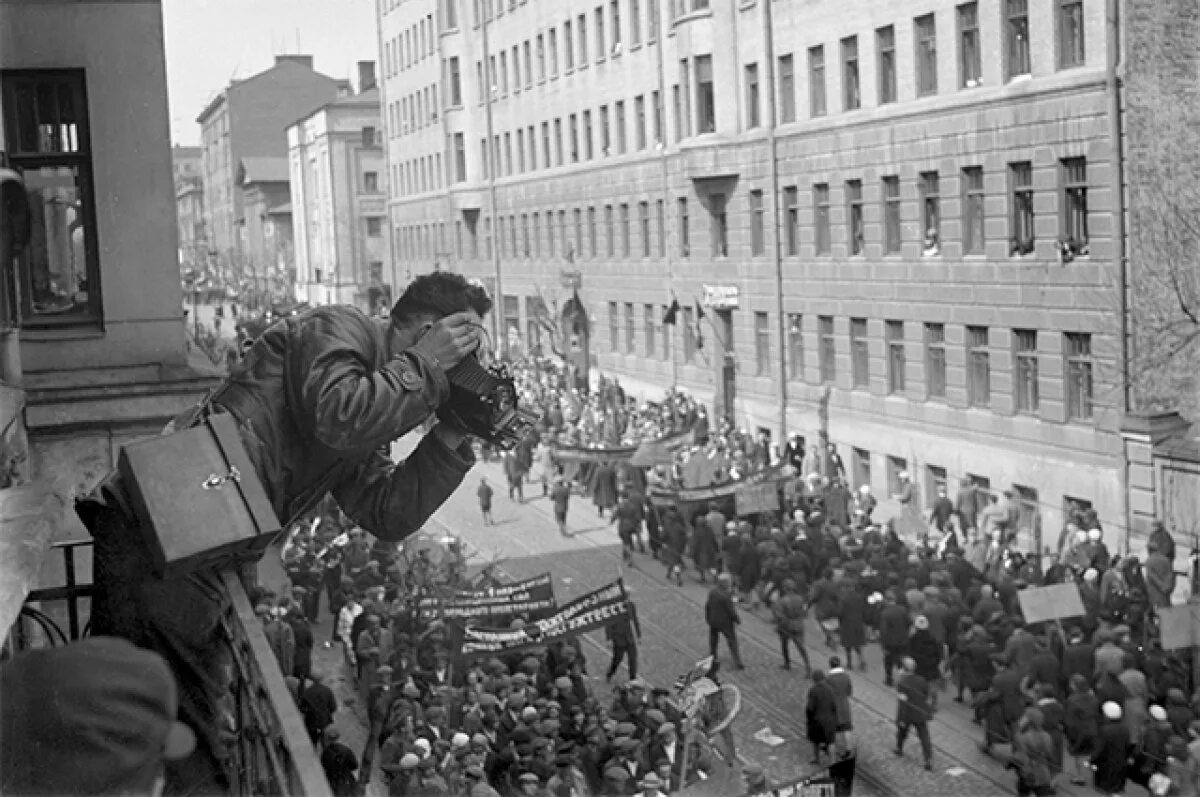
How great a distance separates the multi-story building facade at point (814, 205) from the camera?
2878cm

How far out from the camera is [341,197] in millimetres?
56344

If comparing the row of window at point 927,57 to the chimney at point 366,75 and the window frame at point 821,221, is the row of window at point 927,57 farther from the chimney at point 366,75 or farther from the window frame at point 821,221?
the chimney at point 366,75

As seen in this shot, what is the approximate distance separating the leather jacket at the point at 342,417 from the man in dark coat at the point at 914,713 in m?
12.6

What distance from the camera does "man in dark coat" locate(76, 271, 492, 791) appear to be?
15.2 ft

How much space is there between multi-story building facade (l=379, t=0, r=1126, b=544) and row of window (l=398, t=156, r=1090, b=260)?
0.21 feet

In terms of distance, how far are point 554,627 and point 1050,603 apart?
181 inches

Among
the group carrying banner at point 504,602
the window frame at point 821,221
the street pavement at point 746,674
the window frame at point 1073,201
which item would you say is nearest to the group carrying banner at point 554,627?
the group carrying banner at point 504,602

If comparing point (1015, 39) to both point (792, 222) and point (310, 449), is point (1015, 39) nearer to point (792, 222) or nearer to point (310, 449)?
point (792, 222)

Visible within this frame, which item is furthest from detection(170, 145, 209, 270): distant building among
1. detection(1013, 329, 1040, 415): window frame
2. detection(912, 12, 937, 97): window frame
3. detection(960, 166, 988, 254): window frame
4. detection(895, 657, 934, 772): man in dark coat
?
detection(895, 657, 934, 772): man in dark coat

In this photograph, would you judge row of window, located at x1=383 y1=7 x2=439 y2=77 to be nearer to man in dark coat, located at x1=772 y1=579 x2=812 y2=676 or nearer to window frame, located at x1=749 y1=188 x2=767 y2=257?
window frame, located at x1=749 y1=188 x2=767 y2=257

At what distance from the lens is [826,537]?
2386 cm

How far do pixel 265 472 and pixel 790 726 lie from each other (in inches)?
560

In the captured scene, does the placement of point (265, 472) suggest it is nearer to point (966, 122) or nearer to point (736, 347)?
point (966, 122)

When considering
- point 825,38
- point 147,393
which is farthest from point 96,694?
point 825,38
